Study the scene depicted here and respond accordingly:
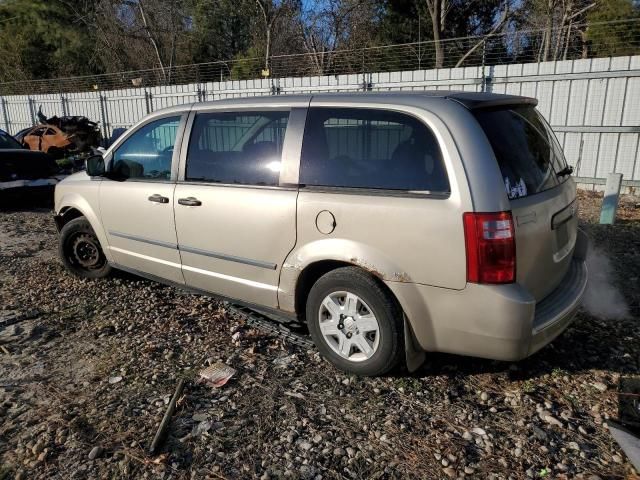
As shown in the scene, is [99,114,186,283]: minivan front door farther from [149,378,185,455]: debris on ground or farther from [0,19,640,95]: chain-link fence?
[0,19,640,95]: chain-link fence

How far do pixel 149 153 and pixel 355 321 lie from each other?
97.0 inches

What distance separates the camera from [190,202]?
13.1 feet

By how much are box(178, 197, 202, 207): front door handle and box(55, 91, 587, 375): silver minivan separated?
0.04 ft

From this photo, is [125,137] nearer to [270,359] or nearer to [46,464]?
[270,359]

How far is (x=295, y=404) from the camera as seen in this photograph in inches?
125

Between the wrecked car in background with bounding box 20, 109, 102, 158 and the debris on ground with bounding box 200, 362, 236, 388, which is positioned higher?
the wrecked car in background with bounding box 20, 109, 102, 158

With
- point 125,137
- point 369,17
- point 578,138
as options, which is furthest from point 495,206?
point 369,17

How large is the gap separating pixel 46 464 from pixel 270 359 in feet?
4.96

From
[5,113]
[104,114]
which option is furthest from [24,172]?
[5,113]

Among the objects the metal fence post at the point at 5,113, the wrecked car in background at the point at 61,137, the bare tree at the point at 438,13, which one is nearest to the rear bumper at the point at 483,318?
the wrecked car in background at the point at 61,137

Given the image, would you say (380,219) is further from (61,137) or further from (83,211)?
(61,137)

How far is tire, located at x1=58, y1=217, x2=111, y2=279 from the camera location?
5254 mm

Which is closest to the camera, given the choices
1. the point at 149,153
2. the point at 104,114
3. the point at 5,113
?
the point at 149,153

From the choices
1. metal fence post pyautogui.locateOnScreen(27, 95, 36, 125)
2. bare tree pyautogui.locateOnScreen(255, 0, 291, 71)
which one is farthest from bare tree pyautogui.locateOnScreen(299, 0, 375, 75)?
metal fence post pyautogui.locateOnScreen(27, 95, 36, 125)
